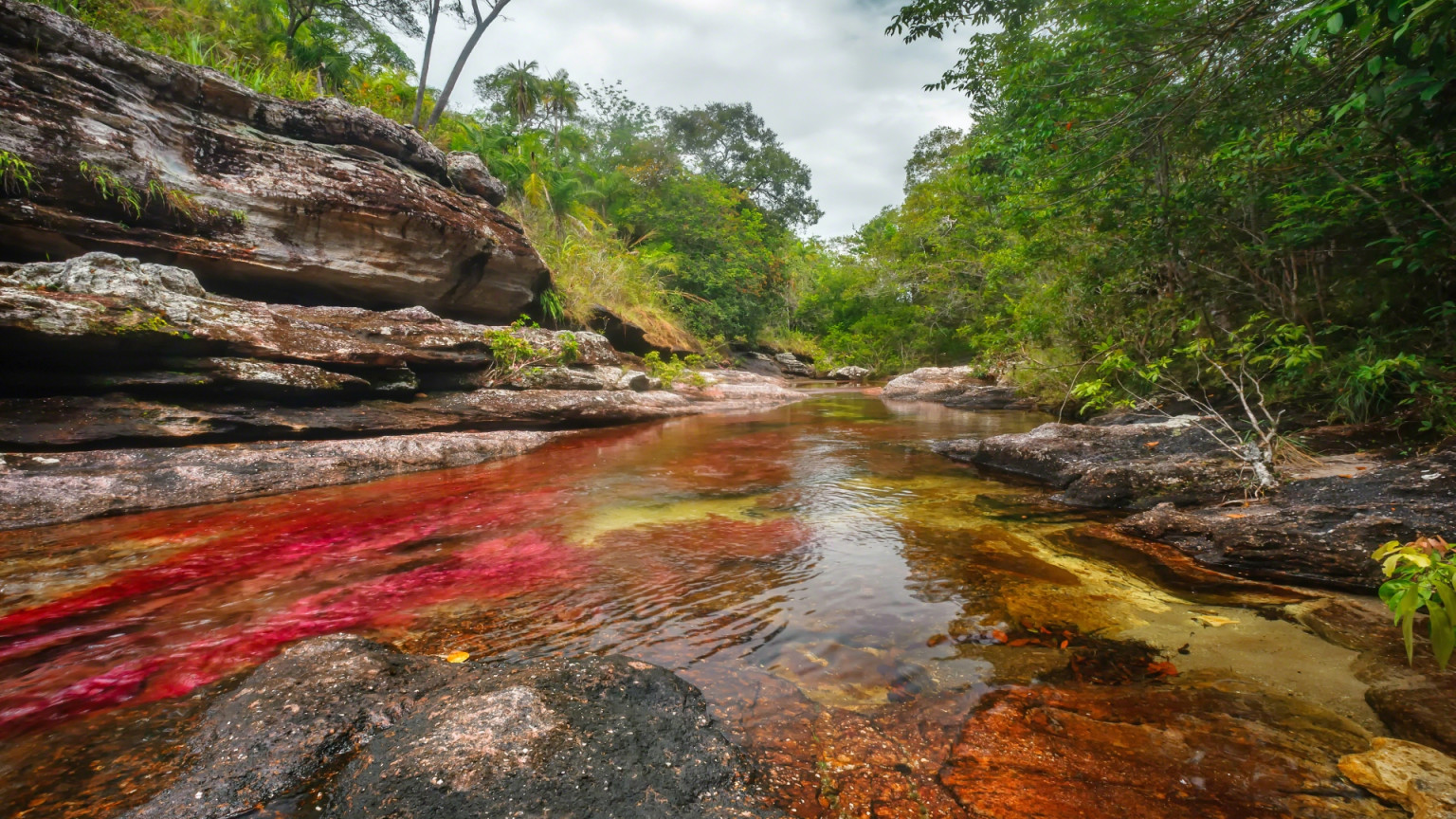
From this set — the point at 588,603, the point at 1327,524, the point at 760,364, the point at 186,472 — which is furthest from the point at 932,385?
the point at 186,472

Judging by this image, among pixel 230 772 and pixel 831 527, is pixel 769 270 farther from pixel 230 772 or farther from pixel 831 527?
pixel 230 772

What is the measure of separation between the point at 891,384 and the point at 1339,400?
14.7 m

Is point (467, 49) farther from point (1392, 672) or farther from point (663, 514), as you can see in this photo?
point (1392, 672)

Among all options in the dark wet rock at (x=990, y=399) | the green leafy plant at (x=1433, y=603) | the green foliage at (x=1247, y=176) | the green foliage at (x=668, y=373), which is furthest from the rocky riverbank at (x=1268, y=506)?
the green foliage at (x=668, y=373)

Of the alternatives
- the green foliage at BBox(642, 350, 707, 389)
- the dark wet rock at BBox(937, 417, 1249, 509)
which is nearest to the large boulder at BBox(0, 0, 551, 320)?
Result: the green foliage at BBox(642, 350, 707, 389)

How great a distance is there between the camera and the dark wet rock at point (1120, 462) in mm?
4039

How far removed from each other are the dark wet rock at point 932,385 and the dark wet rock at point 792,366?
29.2ft

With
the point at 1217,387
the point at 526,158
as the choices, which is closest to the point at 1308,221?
the point at 1217,387

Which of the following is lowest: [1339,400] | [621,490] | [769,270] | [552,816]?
[621,490]

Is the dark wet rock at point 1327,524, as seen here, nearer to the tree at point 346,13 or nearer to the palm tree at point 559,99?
the tree at point 346,13

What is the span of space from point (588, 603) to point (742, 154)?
33.8 meters

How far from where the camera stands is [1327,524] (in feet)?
9.46

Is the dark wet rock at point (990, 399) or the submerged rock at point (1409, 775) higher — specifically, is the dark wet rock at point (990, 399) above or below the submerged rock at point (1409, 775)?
above

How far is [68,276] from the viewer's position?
189 inches
